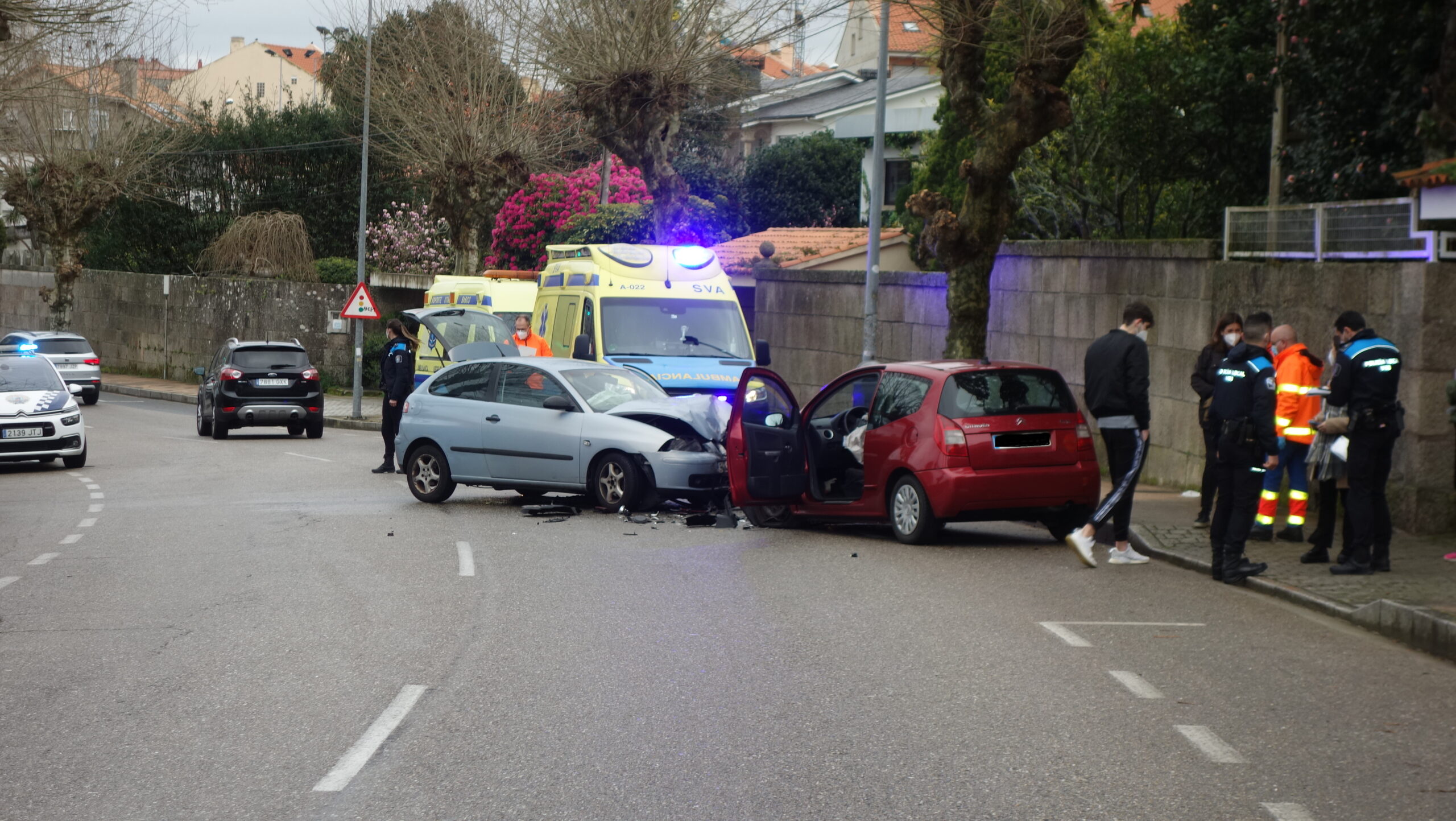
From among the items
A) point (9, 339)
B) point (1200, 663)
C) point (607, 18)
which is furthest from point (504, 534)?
point (9, 339)

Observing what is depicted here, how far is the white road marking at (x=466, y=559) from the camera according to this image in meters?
11.4

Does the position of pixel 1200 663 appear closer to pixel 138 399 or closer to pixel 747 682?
pixel 747 682

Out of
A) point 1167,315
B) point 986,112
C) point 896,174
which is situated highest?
point 896,174

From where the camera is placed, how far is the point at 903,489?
1308 centimetres

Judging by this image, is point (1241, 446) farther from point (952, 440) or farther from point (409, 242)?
point (409, 242)

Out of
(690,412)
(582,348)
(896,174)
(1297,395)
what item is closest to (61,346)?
(582,348)

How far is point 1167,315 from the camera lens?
16922mm

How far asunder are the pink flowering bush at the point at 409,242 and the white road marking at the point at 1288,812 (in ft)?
146

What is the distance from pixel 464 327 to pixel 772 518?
13.1 metres

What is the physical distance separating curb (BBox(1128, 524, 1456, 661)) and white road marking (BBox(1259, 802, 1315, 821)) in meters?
3.49

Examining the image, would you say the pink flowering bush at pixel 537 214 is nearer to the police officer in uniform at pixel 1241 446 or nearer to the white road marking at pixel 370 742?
the police officer in uniform at pixel 1241 446

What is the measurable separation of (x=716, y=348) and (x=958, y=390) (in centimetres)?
664

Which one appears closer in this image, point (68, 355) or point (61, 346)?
point (68, 355)

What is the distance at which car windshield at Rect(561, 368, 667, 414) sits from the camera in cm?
1563
